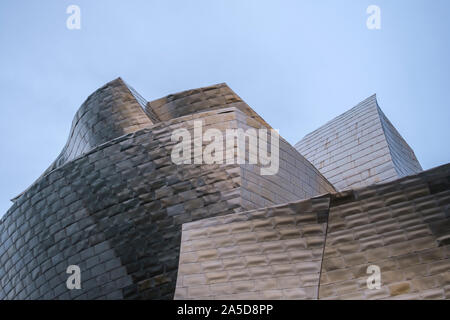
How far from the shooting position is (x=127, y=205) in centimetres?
1187

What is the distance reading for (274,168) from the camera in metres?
12.0

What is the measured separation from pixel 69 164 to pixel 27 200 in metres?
1.13

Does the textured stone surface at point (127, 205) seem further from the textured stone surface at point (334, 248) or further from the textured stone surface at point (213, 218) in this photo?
the textured stone surface at point (334, 248)

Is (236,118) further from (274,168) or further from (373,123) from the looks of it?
(373,123)

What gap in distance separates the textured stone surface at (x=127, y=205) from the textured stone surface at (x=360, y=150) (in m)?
1.95

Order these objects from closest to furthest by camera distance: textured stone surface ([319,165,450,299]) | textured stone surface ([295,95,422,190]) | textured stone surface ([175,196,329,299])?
textured stone surface ([319,165,450,299]) → textured stone surface ([175,196,329,299]) → textured stone surface ([295,95,422,190])

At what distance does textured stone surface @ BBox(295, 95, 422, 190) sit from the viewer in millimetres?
14891
